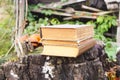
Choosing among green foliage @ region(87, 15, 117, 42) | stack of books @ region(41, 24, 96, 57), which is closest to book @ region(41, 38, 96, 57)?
stack of books @ region(41, 24, 96, 57)

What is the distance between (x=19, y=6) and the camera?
451cm

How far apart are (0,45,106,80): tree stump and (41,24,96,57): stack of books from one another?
80mm

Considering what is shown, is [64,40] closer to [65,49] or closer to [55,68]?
[65,49]

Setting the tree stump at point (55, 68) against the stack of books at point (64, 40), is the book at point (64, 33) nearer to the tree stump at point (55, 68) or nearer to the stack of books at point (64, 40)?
the stack of books at point (64, 40)

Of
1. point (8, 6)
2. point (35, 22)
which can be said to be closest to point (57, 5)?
point (35, 22)

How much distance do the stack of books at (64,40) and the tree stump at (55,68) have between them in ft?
0.26

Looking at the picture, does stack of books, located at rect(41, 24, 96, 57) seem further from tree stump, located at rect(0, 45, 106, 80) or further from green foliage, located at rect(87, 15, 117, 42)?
green foliage, located at rect(87, 15, 117, 42)

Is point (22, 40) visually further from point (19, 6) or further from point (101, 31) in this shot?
point (101, 31)

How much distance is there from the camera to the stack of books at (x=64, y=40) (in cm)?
135

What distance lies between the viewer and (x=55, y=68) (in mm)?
1486

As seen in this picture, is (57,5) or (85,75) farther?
(57,5)

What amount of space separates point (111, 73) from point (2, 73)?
712 mm

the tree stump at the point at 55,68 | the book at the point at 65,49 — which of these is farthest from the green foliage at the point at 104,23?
the book at the point at 65,49

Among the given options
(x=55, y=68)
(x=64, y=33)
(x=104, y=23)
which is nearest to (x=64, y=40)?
(x=64, y=33)
